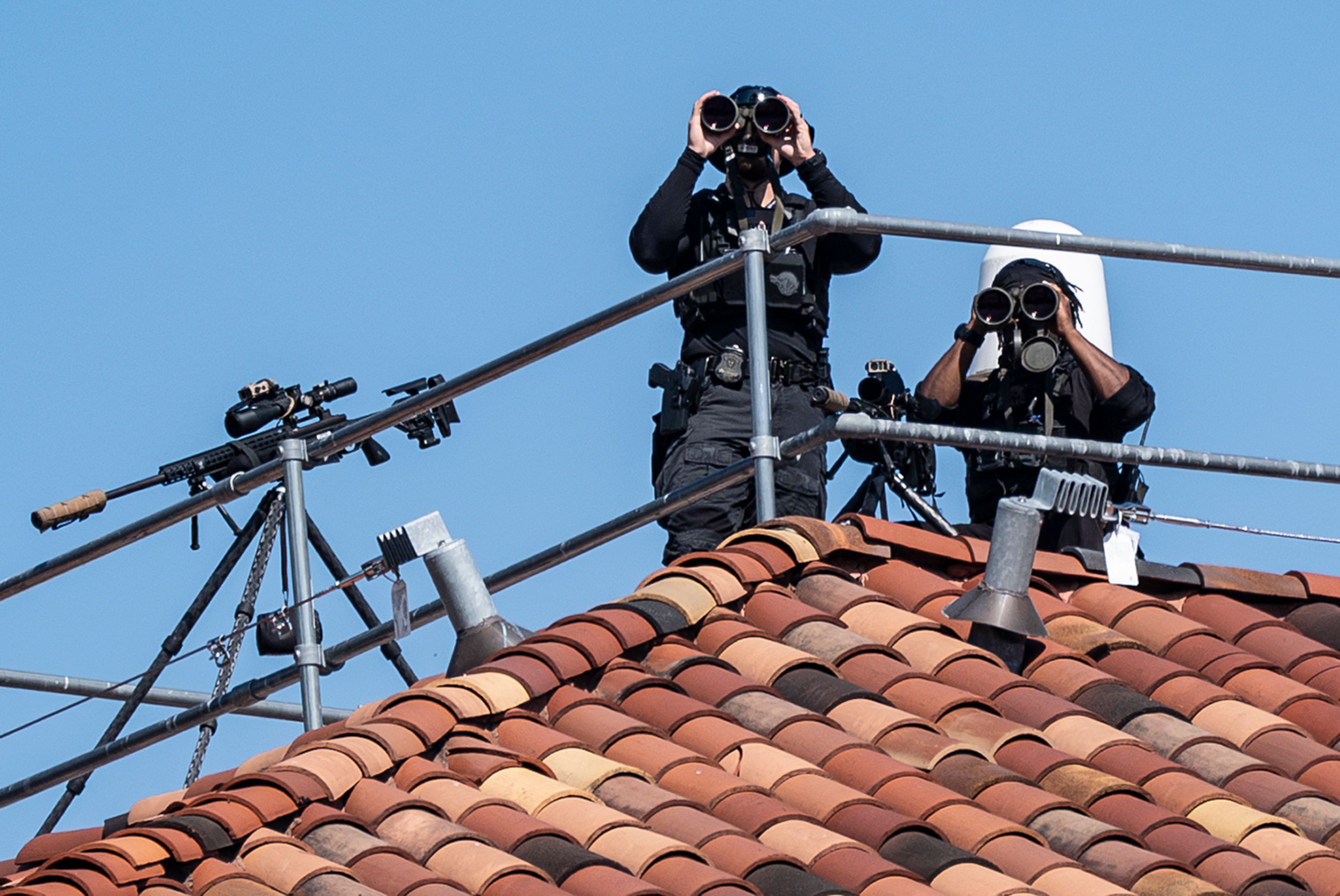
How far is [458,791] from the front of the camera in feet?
16.5

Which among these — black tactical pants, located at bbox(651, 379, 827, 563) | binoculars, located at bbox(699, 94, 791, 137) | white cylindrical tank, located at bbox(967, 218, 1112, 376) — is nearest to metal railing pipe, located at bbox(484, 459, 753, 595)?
black tactical pants, located at bbox(651, 379, 827, 563)

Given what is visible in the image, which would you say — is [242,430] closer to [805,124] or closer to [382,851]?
[805,124]

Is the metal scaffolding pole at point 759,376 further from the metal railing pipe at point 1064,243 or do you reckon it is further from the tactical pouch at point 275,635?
the tactical pouch at point 275,635

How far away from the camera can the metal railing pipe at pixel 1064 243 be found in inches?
235

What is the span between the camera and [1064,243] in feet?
20.0

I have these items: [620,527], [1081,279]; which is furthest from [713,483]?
[1081,279]

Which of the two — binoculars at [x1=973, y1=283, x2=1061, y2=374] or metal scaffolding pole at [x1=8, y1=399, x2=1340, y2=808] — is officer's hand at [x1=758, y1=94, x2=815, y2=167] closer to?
binoculars at [x1=973, y1=283, x2=1061, y2=374]

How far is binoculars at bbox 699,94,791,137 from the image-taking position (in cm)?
773

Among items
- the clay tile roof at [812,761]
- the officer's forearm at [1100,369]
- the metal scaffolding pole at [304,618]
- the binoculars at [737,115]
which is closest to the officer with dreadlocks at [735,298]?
the binoculars at [737,115]

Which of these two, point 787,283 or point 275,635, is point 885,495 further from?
point 275,635

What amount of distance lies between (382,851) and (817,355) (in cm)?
347

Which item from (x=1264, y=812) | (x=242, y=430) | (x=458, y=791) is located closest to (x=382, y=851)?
(x=458, y=791)

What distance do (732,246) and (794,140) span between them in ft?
1.42

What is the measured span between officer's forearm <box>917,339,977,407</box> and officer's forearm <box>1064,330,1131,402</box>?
13.7 inches
